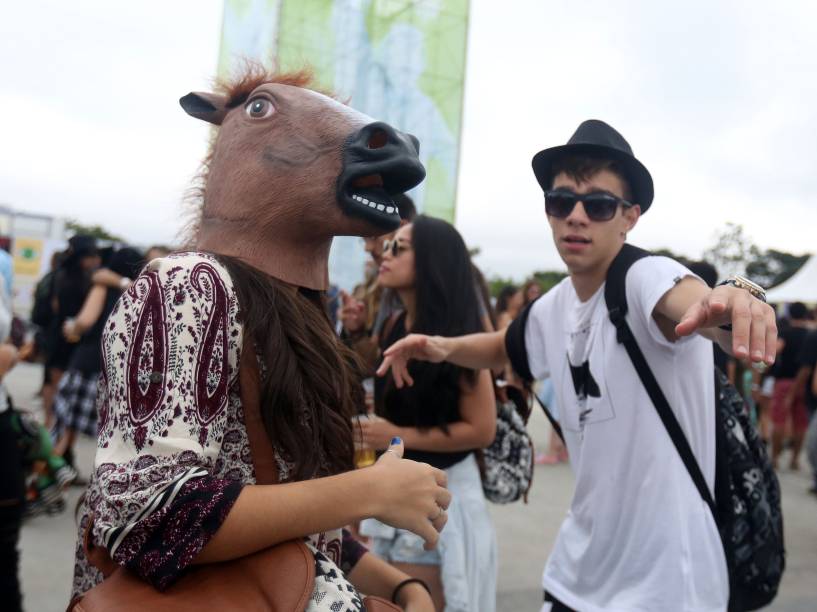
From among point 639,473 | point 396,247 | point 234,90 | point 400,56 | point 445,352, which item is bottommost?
point 639,473

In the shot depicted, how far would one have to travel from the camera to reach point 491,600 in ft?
8.51

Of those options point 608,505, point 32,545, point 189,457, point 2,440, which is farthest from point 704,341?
point 32,545

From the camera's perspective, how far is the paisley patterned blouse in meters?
0.95

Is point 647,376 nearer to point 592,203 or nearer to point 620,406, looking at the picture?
point 620,406

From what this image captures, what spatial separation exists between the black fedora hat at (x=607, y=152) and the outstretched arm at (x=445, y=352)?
61 cm

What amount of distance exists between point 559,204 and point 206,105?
1.05 m

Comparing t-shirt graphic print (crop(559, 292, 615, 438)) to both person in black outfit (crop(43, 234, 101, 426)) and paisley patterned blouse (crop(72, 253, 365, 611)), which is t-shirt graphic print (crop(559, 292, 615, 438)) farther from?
person in black outfit (crop(43, 234, 101, 426))

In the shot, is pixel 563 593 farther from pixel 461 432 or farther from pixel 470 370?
pixel 470 370

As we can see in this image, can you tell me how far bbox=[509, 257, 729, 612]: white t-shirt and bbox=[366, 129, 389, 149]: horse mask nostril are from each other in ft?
2.71

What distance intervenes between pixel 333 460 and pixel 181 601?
0.35 metres

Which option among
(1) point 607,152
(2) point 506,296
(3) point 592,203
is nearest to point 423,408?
(3) point 592,203

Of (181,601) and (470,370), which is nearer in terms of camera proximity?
(181,601)

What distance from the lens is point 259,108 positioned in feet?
4.12

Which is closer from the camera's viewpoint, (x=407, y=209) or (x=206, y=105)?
(x=206, y=105)
